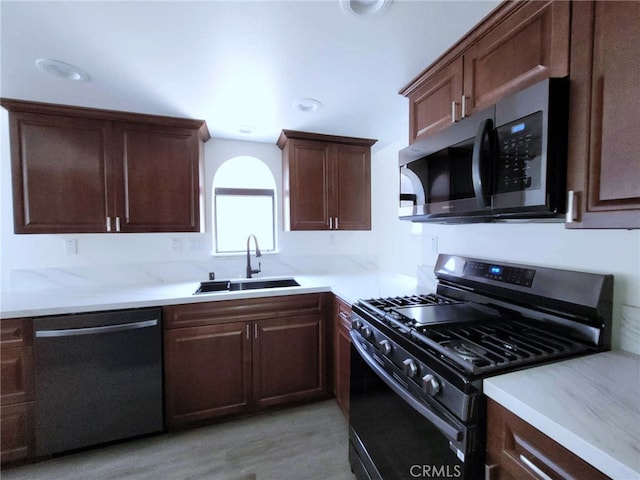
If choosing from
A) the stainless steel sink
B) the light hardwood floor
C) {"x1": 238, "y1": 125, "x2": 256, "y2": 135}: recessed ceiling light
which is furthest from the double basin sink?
{"x1": 238, "y1": 125, "x2": 256, "y2": 135}: recessed ceiling light

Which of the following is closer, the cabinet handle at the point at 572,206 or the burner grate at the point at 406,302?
the cabinet handle at the point at 572,206

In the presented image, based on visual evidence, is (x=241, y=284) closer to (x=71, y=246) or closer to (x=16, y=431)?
(x=71, y=246)

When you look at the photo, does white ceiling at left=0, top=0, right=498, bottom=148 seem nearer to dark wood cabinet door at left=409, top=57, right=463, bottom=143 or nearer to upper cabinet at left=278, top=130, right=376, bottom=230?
dark wood cabinet door at left=409, top=57, right=463, bottom=143

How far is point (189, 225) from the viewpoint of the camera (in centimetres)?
218

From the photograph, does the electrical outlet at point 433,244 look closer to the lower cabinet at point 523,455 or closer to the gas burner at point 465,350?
the gas burner at point 465,350

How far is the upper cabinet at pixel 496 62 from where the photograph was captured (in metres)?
0.94

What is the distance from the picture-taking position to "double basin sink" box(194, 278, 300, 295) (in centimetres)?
226

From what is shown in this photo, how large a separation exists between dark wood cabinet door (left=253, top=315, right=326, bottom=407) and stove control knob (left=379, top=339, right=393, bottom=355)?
0.96 metres

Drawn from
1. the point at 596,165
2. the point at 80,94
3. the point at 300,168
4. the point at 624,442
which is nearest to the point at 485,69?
the point at 596,165

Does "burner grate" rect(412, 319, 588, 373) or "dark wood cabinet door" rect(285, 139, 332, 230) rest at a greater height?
"dark wood cabinet door" rect(285, 139, 332, 230)

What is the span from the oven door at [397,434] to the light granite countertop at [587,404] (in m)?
0.19

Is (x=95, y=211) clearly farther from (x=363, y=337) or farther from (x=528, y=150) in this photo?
(x=528, y=150)

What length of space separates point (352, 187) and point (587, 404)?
2.09 meters

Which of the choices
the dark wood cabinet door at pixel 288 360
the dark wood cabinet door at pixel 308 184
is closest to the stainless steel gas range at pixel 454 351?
the dark wood cabinet door at pixel 288 360
